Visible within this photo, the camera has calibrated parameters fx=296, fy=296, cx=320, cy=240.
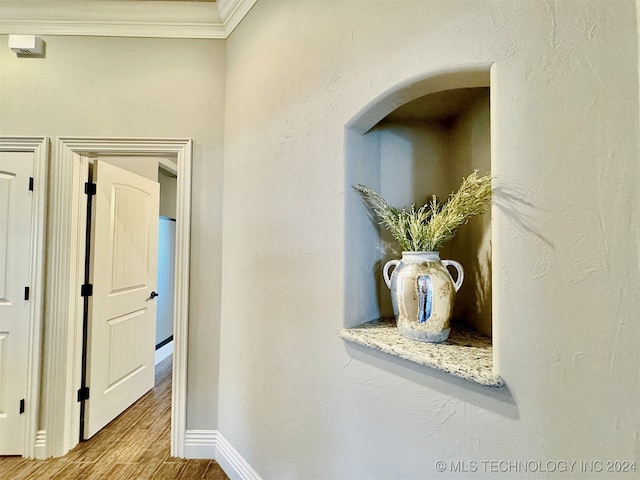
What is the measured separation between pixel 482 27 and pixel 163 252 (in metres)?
3.87

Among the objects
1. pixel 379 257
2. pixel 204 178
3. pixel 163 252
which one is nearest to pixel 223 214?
pixel 204 178

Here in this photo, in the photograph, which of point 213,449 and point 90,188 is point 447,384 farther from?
point 90,188

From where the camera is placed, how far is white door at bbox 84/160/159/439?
6.85 feet

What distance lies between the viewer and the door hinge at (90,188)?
2029 mm

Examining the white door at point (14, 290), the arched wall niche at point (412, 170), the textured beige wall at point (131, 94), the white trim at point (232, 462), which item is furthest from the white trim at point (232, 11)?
the white trim at point (232, 462)

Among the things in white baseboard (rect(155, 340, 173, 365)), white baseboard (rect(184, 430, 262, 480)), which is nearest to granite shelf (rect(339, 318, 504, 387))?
white baseboard (rect(184, 430, 262, 480))

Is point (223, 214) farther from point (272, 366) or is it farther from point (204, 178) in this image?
point (272, 366)

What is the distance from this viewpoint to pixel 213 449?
1.84 meters

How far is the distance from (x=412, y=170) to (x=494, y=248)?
60cm

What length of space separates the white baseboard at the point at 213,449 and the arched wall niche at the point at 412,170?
4.10 feet

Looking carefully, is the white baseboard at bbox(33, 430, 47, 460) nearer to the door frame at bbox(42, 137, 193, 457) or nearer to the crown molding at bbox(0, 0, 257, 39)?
the door frame at bbox(42, 137, 193, 457)

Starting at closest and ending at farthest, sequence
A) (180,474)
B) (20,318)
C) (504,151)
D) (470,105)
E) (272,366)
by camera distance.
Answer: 1. (504,151)
2. (470,105)
3. (272,366)
4. (180,474)
5. (20,318)

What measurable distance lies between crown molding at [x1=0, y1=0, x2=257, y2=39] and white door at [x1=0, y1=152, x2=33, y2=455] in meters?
0.85

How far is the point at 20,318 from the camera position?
1.88 meters
